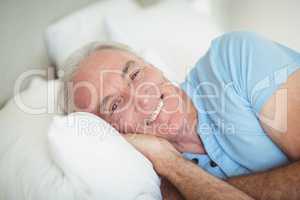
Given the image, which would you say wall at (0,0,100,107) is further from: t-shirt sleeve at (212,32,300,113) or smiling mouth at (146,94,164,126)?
t-shirt sleeve at (212,32,300,113)

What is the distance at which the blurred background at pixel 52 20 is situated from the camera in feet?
4.04

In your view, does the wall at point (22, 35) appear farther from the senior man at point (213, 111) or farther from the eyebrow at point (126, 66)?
the eyebrow at point (126, 66)

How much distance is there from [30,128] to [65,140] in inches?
9.3

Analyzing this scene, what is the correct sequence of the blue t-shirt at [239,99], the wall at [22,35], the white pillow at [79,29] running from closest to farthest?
1. the blue t-shirt at [239,99]
2. the wall at [22,35]
3. the white pillow at [79,29]

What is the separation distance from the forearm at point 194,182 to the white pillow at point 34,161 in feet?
0.30

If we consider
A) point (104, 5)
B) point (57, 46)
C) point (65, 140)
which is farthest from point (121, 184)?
point (104, 5)

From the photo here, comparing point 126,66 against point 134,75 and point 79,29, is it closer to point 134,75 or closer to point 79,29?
point 134,75

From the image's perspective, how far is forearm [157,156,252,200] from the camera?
0.87m

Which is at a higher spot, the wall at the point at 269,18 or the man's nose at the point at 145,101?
the wall at the point at 269,18

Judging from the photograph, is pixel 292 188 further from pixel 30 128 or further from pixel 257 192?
pixel 30 128

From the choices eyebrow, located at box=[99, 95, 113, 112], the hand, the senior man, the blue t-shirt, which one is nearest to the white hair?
the senior man

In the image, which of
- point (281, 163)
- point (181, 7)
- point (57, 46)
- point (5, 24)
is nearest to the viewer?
point (281, 163)

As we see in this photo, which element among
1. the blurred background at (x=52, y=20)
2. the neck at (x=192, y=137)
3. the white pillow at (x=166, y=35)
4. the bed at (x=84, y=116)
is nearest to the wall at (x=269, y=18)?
the blurred background at (x=52, y=20)

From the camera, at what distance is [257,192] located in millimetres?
915
